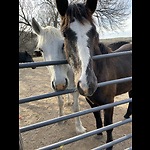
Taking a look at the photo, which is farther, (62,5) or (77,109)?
(77,109)

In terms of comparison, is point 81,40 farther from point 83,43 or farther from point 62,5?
point 62,5

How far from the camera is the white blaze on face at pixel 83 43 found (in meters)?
1.25

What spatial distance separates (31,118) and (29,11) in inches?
252

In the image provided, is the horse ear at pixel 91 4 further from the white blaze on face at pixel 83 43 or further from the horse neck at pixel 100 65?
the horse neck at pixel 100 65

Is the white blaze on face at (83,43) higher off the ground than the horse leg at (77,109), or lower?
higher

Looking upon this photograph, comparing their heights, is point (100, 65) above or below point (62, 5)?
below

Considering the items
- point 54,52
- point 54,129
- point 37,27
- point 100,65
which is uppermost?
point 37,27

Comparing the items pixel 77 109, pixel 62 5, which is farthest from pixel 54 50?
pixel 77 109

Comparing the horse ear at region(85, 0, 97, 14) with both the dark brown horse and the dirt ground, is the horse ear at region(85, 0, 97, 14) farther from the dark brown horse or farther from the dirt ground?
the dirt ground

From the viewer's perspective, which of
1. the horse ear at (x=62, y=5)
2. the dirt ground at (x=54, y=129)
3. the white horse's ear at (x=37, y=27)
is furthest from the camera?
the dirt ground at (x=54, y=129)

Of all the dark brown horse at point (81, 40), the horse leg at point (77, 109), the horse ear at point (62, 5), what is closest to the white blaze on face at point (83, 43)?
the dark brown horse at point (81, 40)

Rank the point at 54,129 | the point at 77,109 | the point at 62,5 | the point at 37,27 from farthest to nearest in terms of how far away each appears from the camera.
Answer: the point at 54,129 < the point at 77,109 < the point at 37,27 < the point at 62,5

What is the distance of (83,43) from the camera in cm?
133
